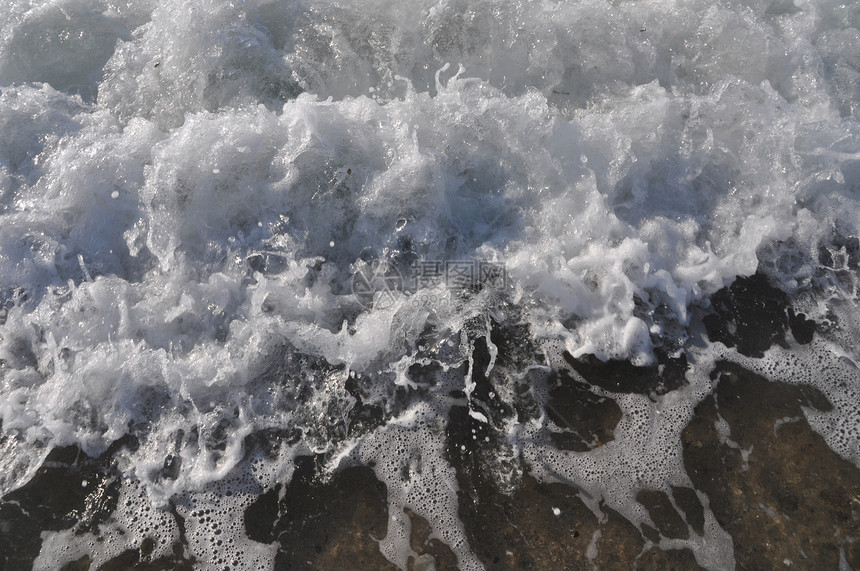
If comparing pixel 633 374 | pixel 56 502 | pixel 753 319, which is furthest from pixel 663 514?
pixel 56 502

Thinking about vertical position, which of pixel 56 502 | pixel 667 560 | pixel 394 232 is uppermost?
pixel 394 232

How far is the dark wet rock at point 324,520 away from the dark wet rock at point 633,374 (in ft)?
4.02

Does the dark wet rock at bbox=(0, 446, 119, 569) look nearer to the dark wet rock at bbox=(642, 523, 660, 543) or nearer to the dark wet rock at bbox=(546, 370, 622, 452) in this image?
the dark wet rock at bbox=(546, 370, 622, 452)

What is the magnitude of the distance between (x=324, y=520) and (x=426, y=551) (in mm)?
489

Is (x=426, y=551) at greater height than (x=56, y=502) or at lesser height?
lesser

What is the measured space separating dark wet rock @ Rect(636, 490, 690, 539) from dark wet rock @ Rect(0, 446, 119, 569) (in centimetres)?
251

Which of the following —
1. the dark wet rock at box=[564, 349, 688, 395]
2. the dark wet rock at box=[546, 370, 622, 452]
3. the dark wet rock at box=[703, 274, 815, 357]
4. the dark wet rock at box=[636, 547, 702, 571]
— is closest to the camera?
the dark wet rock at box=[636, 547, 702, 571]

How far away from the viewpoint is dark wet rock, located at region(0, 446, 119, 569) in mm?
2432

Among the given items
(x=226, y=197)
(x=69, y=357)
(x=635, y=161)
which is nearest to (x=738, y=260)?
(x=635, y=161)

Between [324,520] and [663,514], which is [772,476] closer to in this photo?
[663,514]

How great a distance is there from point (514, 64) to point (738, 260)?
2085 mm

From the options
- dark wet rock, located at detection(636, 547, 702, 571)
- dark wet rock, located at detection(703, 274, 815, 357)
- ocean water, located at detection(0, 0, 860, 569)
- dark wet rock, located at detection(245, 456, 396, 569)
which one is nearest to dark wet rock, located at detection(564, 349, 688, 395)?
ocean water, located at detection(0, 0, 860, 569)

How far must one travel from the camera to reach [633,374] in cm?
285

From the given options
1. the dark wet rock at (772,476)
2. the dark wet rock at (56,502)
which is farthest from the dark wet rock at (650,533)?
the dark wet rock at (56,502)
